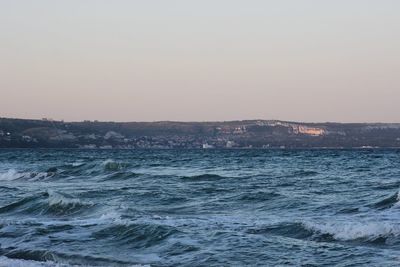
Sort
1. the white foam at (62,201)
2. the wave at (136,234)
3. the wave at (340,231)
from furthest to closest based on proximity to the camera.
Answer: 1. the white foam at (62,201)
2. the wave at (136,234)
3. the wave at (340,231)

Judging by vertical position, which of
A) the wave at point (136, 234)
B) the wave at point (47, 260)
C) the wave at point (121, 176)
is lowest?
the wave at point (121, 176)

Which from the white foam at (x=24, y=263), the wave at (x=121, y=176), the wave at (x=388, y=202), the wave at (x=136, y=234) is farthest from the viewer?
the wave at (x=121, y=176)

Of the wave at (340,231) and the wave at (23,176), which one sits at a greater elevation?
the wave at (340,231)

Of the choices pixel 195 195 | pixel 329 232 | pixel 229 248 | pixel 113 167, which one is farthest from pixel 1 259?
pixel 113 167

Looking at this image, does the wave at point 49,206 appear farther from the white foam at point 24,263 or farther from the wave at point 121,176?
the wave at point 121,176

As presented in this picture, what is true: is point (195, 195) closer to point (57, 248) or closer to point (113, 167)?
point (57, 248)

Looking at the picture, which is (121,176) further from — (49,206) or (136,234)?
(136,234)

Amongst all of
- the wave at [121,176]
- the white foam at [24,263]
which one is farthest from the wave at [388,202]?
the wave at [121,176]

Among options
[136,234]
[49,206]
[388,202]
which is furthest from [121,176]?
[136,234]
